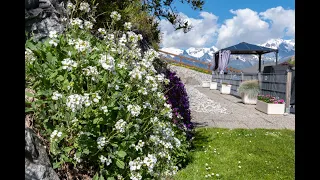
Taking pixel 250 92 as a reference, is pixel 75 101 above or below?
above

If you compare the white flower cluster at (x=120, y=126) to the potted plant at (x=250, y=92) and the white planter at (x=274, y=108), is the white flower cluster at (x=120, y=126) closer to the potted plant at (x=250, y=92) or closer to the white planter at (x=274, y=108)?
the white planter at (x=274, y=108)

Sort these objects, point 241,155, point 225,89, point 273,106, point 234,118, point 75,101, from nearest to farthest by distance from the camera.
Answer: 1. point 75,101
2. point 241,155
3. point 234,118
4. point 273,106
5. point 225,89

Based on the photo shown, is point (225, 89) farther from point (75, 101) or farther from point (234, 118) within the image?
point (75, 101)

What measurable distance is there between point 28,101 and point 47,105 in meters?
0.16

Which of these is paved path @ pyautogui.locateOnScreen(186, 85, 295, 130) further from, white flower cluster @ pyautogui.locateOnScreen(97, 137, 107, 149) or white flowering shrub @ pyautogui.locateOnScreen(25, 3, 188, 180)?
white flower cluster @ pyautogui.locateOnScreen(97, 137, 107, 149)

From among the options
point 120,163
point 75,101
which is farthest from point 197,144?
point 75,101

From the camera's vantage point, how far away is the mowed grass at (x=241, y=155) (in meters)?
→ 4.92

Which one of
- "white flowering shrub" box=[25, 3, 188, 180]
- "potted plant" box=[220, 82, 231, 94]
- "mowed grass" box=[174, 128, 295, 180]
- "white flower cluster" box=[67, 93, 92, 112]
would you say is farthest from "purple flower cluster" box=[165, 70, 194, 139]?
"potted plant" box=[220, 82, 231, 94]

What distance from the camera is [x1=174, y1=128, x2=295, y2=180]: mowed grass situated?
194 inches

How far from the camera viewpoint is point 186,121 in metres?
6.61

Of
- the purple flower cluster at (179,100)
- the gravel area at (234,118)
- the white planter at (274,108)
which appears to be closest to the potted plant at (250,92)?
the gravel area at (234,118)

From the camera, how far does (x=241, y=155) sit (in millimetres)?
5984
